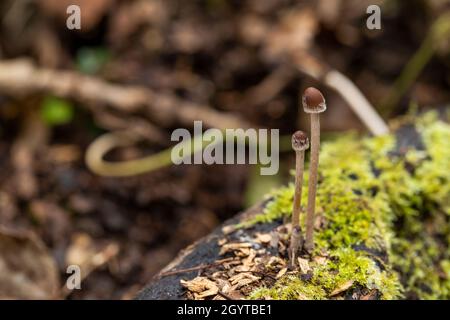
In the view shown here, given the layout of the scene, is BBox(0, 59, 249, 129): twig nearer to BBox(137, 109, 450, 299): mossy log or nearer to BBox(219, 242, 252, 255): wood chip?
BBox(137, 109, 450, 299): mossy log

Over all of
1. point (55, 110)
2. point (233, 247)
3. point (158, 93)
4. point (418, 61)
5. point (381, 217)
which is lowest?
point (233, 247)

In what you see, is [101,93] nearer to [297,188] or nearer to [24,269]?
[24,269]

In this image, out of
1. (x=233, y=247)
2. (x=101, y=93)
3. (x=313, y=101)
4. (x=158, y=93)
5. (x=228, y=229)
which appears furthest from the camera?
(x=158, y=93)

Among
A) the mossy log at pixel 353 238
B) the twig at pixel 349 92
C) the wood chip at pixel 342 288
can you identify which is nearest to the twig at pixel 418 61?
the twig at pixel 349 92

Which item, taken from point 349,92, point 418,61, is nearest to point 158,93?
point 349,92

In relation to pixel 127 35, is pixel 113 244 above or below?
below
